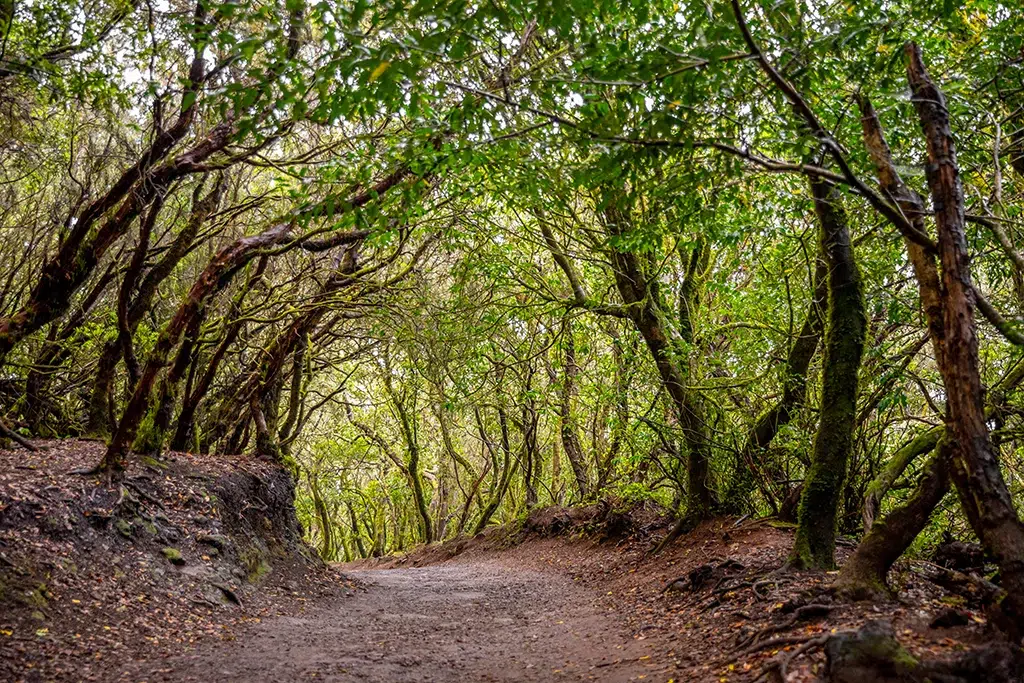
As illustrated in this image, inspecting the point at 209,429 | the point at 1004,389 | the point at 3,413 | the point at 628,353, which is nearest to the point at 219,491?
the point at 3,413

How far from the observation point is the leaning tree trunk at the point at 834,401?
6.54 meters

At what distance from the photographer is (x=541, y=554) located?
15.4 m

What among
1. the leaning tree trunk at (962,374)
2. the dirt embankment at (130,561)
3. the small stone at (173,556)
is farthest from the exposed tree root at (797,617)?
the small stone at (173,556)

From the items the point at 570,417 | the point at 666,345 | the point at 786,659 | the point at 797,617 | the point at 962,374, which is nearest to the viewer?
the point at 962,374

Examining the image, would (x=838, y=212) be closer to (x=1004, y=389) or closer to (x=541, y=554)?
(x=1004, y=389)

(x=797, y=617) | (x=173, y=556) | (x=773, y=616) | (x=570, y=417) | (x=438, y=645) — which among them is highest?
(x=570, y=417)

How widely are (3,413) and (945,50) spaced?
14.3 meters

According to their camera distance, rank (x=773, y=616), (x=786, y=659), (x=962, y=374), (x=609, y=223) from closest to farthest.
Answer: (x=962, y=374) < (x=786, y=659) < (x=773, y=616) < (x=609, y=223)

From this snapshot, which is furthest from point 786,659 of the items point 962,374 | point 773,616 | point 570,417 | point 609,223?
point 570,417

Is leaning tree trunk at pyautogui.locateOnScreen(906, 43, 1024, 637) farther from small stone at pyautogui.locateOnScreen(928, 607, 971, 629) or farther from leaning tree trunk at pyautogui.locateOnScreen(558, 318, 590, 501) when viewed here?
leaning tree trunk at pyautogui.locateOnScreen(558, 318, 590, 501)

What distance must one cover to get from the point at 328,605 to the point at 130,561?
2.95 m

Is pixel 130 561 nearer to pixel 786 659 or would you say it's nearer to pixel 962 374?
pixel 786 659

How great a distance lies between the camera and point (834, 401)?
6.60m

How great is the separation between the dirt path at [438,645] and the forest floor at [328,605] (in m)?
0.03
